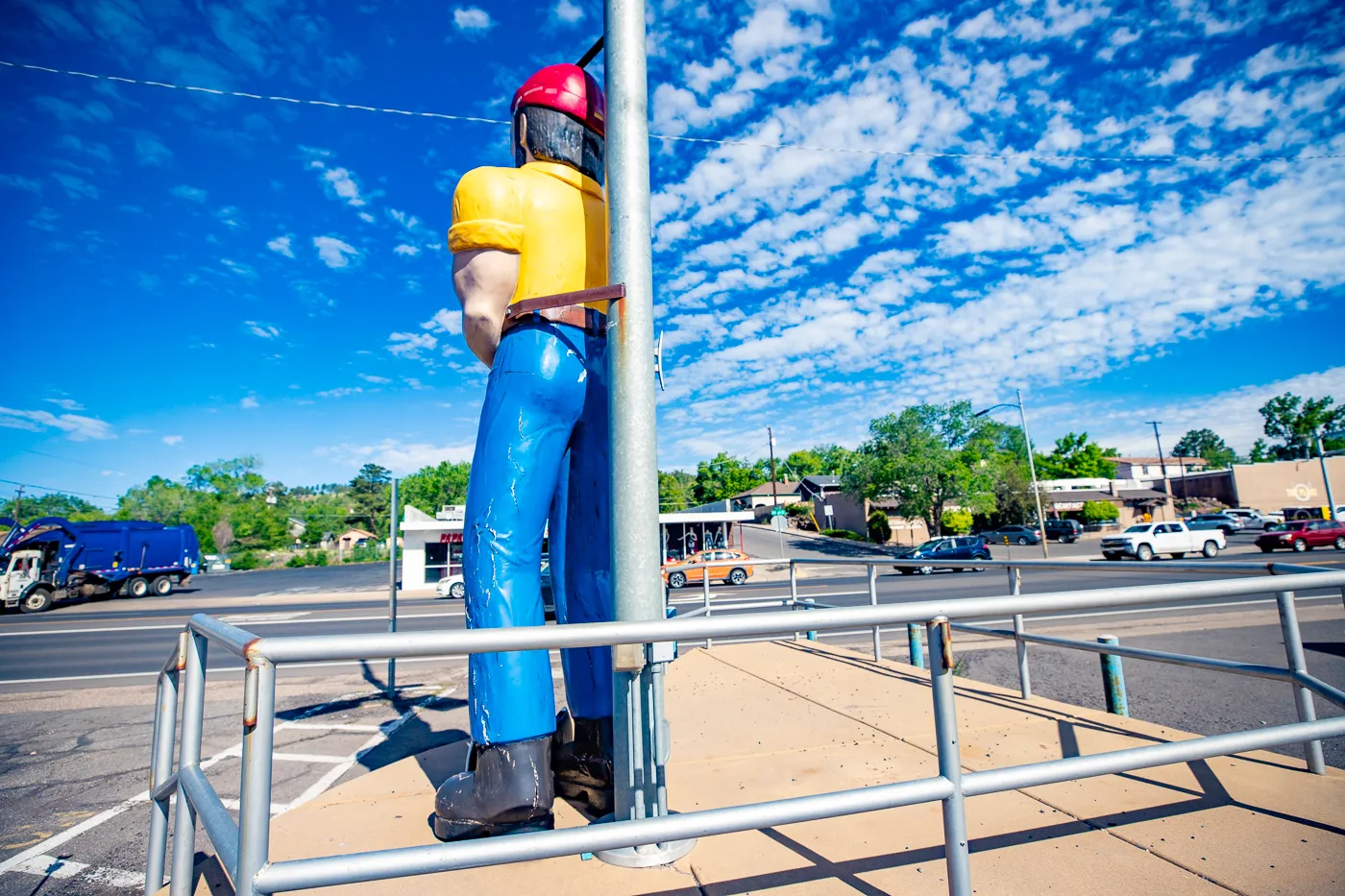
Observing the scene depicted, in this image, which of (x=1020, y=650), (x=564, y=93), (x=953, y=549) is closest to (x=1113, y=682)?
(x=1020, y=650)

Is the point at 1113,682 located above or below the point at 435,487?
below

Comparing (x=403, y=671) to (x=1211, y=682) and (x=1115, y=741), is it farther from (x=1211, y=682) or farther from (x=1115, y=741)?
(x=1211, y=682)

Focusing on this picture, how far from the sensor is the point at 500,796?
2094mm

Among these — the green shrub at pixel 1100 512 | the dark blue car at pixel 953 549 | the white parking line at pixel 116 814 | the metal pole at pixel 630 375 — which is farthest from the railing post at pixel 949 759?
the green shrub at pixel 1100 512

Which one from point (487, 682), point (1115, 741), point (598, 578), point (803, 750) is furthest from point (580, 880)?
point (1115, 741)

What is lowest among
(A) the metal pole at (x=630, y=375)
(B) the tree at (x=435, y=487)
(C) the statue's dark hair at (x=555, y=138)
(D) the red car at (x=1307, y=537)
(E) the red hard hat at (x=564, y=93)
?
(D) the red car at (x=1307, y=537)

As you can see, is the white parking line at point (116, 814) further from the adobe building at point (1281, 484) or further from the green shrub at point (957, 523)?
the adobe building at point (1281, 484)

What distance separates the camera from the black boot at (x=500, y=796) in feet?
6.84

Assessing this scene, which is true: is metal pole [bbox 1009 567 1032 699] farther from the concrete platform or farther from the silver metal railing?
the silver metal railing

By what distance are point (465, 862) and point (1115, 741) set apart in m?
2.94

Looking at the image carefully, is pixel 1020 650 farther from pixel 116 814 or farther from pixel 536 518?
pixel 116 814

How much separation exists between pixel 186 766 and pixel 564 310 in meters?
1.74

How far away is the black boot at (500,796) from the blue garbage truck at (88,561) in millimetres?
25235

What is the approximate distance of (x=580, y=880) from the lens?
5.97 ft
